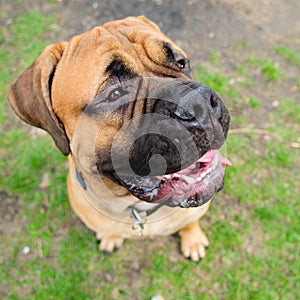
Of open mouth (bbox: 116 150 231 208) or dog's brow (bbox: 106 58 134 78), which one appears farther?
open mouth (bbox: 116 150 231 208)

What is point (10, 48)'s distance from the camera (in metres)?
4.29

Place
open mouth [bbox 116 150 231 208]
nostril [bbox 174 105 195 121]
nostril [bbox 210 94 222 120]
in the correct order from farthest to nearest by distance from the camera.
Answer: open mouth [bbox 116 150 231 208] < nostril [bbox 210 94 222 120] < nostril [bbox 174 105 195 121]

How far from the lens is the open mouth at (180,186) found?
2.06 metres

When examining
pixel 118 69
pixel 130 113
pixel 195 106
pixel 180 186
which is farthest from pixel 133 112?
pixel 180 186

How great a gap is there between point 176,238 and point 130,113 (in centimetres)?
145

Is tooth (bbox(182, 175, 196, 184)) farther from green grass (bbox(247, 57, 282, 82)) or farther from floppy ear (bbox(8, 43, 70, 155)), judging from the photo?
green grass (bbox(247, 57, 282, 82))

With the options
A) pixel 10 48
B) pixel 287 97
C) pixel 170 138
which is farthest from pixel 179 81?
pixel 10 48

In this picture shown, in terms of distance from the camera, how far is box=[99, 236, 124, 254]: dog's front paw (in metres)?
3.00

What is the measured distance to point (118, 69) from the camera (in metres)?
1.96

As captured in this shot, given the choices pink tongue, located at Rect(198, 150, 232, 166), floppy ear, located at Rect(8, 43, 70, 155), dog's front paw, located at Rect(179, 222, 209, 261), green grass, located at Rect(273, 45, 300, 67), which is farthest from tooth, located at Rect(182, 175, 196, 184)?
green grass, located at Rect(273, 45, 300, 67)

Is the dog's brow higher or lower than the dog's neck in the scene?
higher

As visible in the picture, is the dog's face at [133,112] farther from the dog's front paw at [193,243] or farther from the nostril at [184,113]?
the dog's front paw at [193,243]

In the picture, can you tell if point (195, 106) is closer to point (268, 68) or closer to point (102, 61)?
point (102, 61)

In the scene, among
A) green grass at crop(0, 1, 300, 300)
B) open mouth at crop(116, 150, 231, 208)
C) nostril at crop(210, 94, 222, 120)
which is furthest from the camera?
green grass at crop(0, 1, 300, 300)
